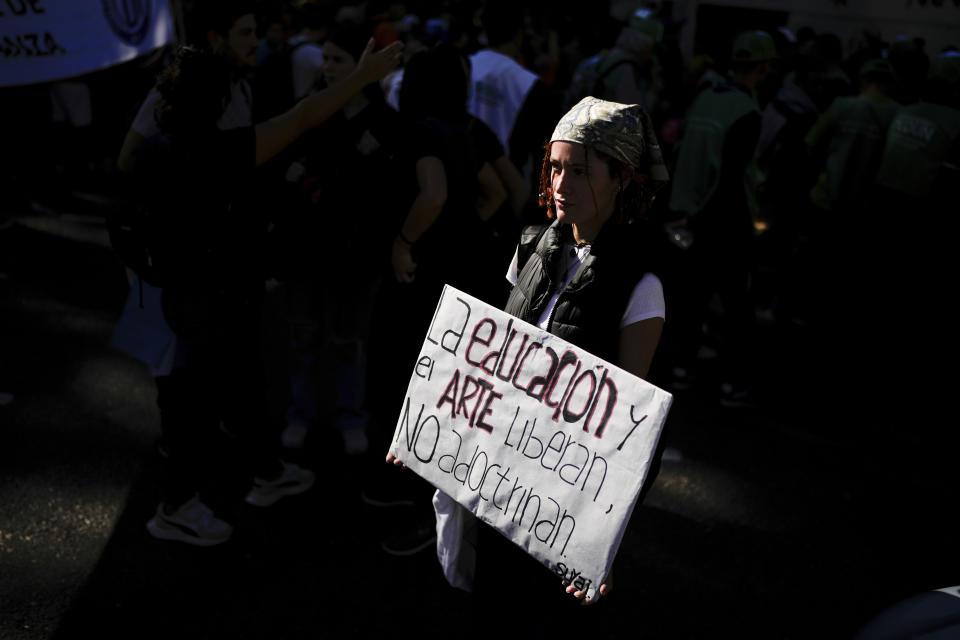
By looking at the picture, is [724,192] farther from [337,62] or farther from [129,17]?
[129,17]

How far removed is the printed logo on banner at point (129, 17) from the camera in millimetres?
4090

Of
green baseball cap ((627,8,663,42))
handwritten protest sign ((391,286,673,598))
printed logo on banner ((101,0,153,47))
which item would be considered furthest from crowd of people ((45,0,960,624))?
green baseball cap ((627,8,663,42))

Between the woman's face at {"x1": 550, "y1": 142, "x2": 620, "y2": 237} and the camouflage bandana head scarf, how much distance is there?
3 cm

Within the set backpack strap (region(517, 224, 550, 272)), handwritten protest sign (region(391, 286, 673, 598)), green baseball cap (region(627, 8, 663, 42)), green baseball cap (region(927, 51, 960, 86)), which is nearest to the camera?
handwritten protest sign (region(391, 286, 673, 598))

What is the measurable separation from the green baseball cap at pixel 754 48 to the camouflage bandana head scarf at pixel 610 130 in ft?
10.6

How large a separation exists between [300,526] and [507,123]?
324cm

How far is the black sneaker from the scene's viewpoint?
11.5 feet

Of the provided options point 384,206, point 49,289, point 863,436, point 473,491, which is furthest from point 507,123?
point 473,491

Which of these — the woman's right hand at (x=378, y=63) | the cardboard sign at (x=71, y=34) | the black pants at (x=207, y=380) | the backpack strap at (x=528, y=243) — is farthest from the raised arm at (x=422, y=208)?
the cardboard sign at (x=71, y=34)

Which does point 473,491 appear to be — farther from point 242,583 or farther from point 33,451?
point 33,451

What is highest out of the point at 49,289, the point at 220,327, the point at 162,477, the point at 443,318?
the point at 443,318

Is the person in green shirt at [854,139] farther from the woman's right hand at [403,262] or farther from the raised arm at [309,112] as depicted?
the raised arm at [309,112]

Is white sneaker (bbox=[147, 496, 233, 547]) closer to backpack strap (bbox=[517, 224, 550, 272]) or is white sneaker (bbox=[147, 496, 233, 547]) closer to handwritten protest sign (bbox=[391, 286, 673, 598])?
handwritten protest sign (bbox=[391, 286, 673, 598])

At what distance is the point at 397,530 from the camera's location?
11.8 ft
